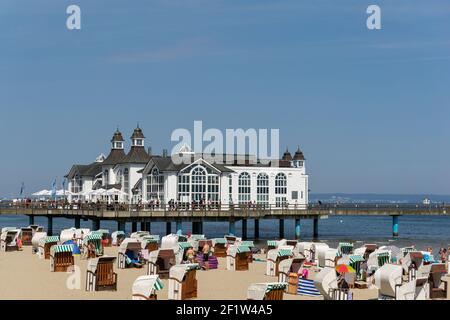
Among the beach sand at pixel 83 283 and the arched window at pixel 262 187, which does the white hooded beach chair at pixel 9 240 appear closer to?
the beach sand at pixel 83 283

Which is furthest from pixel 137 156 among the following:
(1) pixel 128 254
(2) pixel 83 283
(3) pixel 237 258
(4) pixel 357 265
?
(2) pixel 83 283

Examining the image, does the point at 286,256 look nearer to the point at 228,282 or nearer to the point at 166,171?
the point at 228,282

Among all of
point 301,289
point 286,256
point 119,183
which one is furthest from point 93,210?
point 301,289

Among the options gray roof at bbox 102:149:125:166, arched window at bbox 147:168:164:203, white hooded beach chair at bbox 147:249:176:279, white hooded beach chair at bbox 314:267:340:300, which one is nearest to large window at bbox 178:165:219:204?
arched window at bbox 147:168:164:203

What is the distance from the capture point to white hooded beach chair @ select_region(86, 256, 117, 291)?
796 inches

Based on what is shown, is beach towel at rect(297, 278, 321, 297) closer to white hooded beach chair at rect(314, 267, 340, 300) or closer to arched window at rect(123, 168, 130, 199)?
white hooded beach chair at rect(314, 267, 340, 300)

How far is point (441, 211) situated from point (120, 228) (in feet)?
105

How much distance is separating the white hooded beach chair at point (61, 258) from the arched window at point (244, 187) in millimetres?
34793

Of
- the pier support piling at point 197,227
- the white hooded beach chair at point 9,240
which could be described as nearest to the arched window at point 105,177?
the pier support piling at point 197,227

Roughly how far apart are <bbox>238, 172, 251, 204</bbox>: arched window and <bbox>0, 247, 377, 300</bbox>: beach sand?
30.1 metres

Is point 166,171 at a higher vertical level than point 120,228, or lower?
higher

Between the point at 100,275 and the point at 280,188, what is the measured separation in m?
42.2

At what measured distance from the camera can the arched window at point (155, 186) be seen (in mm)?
57281
